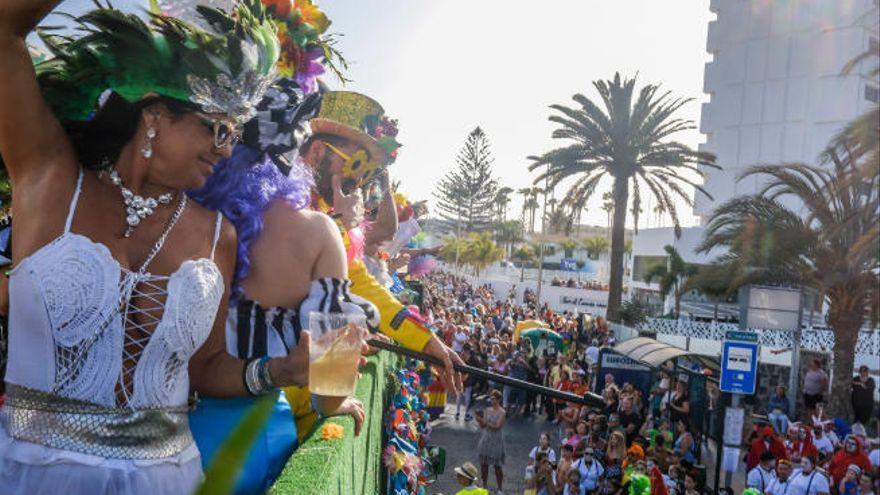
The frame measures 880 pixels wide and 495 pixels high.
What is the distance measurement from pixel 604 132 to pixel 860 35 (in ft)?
99.9

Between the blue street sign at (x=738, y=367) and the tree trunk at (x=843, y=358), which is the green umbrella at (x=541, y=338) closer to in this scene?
the tree trunk at (x=843, y=358)

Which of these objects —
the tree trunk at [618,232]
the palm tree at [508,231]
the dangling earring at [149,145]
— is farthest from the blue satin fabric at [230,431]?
the palm tree at [508,231]

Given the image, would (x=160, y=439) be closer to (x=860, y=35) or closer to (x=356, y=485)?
(x=356, y=485)

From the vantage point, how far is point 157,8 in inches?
79.1

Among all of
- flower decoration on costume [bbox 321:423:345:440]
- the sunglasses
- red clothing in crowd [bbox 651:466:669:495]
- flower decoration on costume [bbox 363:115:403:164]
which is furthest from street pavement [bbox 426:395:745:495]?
the sunglasses

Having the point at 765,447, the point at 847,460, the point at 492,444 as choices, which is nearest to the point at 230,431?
the point at 492,444

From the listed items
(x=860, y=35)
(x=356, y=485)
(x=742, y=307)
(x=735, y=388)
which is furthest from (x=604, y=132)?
(x=860, y=35)

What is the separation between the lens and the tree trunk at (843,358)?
14344 mm

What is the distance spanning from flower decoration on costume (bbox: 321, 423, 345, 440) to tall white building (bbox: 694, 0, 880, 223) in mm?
45126

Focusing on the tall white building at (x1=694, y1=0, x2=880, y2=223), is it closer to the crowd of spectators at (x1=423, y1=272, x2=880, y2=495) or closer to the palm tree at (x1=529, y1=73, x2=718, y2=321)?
the palm tree at (x1=529, y1=73, x2=718, y2=321)

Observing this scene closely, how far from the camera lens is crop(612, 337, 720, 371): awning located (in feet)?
39.1

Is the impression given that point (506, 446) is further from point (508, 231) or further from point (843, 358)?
point (508, 231)

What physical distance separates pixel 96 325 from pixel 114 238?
8.5 inches

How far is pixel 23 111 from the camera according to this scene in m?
1.58
